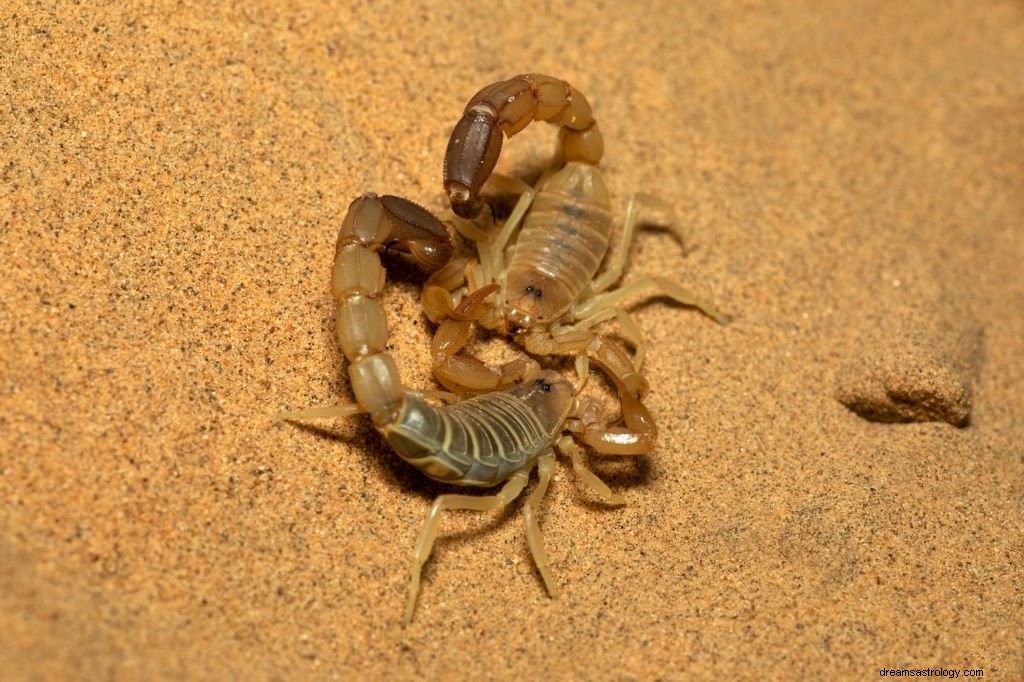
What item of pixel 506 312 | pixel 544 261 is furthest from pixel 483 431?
pixel 544 261

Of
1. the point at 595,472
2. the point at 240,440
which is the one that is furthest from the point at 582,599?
the point at 240,440

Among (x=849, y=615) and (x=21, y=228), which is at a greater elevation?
(x=21, y=228)

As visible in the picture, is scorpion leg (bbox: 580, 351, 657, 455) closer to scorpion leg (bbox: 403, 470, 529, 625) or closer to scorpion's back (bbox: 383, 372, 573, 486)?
scorpion's back (bbox: 383, 372, 573, 486)

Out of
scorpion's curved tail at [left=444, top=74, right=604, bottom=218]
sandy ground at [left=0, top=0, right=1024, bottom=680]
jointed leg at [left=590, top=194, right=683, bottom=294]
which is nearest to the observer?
sandy ground at [left=0, top=0, right=1024, bottom=680]

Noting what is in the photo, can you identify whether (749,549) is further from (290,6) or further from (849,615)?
(290,6)

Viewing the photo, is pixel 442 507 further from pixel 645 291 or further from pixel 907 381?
pixel 907 381

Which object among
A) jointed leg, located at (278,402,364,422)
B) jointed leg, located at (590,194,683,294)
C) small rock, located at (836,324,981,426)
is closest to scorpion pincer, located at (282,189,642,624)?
jointed leg, located at (278,402,364,422)
